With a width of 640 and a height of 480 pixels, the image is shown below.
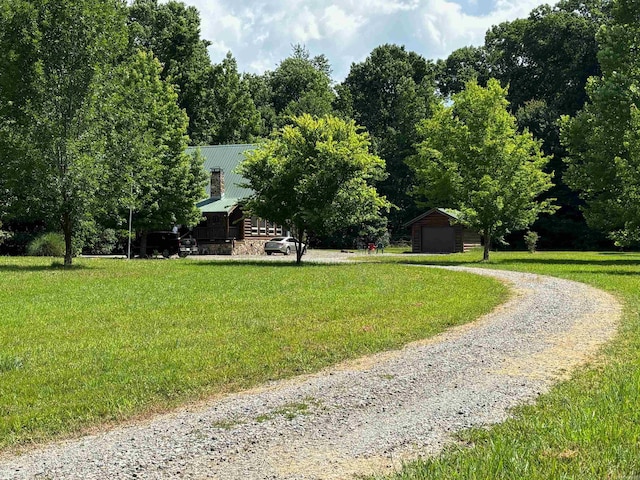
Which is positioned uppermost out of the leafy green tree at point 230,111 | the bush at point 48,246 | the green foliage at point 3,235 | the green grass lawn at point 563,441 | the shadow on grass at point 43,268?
the leafy green tree at point 230,111

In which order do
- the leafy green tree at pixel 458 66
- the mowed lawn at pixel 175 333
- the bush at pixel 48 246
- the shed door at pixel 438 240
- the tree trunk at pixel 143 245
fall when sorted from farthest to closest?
the leafy green tree at pixel 458 66 < the shed door at pixel 438 240 < the tree trunk at pixel 143 245 < the bush at pixel 48 246 < the mowed lawn at pixel 175 333

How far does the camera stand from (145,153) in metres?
27.5

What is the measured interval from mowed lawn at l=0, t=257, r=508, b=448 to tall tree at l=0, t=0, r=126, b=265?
5524 millimetres

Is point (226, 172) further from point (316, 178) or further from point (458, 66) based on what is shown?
point (458, 66)

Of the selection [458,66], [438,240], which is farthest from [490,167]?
[458,66]

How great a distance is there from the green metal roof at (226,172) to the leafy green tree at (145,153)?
23.6ft

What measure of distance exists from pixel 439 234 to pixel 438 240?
537mm

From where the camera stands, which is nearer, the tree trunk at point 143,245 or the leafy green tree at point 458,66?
the tree trunk at point 143,245

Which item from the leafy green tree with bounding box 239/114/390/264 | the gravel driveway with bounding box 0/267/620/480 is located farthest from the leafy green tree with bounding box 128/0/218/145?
the gravel driveway with bounding box 0/267/620/480

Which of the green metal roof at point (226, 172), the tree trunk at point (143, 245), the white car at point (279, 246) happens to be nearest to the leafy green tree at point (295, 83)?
the green metal roof at point (226, 172)

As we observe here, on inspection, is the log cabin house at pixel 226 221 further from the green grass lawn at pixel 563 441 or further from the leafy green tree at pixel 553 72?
the green grass lawn at pixel 563 441

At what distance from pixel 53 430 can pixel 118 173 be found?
21.8 m

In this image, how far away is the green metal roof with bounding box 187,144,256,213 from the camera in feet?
165

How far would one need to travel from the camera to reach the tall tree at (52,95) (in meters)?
23.9
